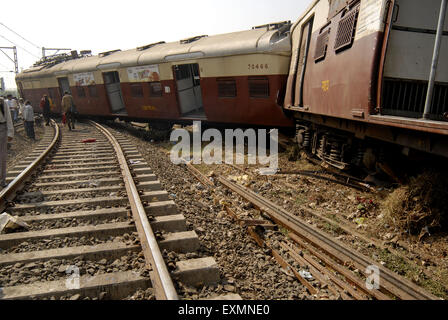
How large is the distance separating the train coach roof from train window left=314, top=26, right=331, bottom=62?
2.48m

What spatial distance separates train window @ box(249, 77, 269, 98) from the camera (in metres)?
9.78

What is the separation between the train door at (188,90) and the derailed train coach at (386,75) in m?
7.74

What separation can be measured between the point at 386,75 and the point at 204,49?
7.87 m

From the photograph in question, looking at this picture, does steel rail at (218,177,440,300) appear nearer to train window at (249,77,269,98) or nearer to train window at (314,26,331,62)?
train window at (314,26,331,62)

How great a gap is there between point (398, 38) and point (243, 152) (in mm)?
6230

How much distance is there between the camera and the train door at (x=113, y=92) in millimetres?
15906

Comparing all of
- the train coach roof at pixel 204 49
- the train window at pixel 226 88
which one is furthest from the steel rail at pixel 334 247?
the train coach roof at pixel 204 49

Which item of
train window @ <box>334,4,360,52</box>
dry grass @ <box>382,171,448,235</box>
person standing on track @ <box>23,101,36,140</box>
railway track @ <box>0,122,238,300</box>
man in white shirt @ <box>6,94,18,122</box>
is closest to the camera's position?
railway track @ <box>0,122,238,300</box>

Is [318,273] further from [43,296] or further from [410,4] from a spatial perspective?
[410,4]

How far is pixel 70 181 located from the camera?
6.35m

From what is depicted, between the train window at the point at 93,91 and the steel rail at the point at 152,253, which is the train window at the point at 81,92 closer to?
the train window at the point at 93,91

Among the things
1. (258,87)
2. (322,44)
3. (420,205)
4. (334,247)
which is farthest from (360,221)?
(258,87)

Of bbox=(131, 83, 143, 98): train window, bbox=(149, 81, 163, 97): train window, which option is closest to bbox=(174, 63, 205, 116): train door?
bbox=(149, 81, 163, 97): train window
